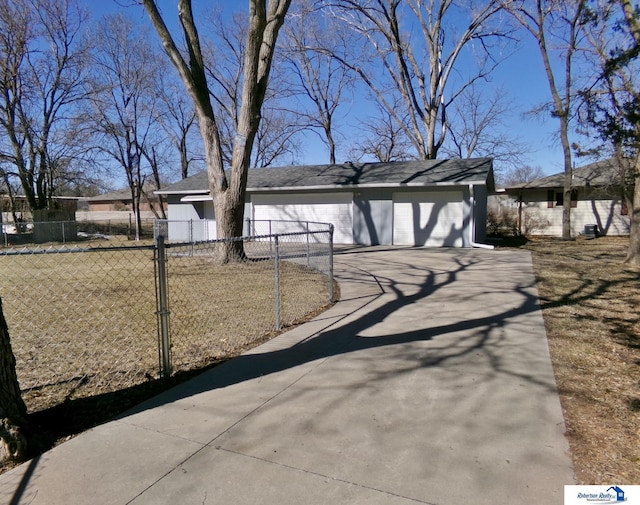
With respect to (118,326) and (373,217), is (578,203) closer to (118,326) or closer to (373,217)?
(373,217)

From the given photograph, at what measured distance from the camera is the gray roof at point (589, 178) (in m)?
22.3

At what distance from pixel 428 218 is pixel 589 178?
12.3 meters

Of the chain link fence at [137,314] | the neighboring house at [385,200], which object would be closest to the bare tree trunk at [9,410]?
the chain link fence at [137,314]

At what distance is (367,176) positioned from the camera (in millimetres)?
19203

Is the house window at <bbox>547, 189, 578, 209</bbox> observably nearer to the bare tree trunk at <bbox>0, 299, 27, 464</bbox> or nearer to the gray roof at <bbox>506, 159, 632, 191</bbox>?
the gray roof at <bbox>506, 159, 632, 191</bbox>

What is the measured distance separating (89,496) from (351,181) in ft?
56.5

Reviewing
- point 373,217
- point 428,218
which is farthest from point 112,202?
point 428,218

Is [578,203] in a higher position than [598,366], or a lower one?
higher

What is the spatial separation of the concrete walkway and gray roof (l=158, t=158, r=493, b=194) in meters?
12.7

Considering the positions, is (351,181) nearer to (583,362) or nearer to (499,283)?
(499,283)

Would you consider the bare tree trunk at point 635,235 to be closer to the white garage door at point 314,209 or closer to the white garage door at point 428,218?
the white garage door at point 428,218

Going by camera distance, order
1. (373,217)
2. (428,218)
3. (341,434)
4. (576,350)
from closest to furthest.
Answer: (341,434), (576,350), (428,218), (373,217)

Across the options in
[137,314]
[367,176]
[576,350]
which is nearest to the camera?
[576,350]

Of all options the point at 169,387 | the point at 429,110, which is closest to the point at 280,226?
the point at 429,110
